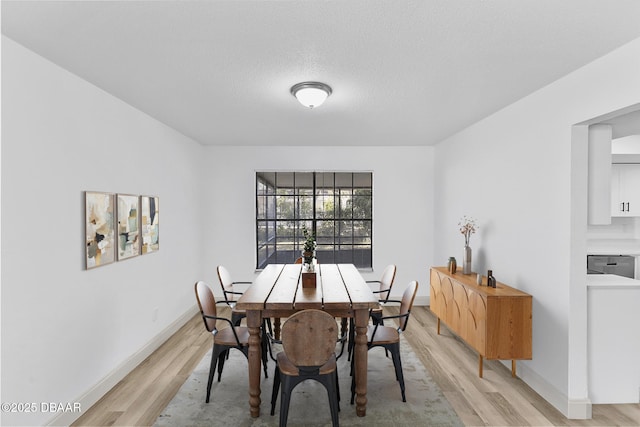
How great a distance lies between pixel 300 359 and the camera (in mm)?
2273

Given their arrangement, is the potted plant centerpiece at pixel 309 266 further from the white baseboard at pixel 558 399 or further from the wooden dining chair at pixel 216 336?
the white baseboard at pixel 558 399

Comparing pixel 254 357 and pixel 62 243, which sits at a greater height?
pixel 62 243

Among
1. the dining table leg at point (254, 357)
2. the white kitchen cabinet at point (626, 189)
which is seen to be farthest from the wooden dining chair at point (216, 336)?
the white kitchen cabinet at point (626, 189)

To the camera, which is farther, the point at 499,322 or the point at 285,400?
the point at 499,322

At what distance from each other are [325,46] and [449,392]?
290 centimetres

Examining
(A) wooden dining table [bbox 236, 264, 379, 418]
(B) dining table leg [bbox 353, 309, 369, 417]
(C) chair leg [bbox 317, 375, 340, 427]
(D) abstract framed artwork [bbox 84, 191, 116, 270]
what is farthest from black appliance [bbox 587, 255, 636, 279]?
(D) abstract framed artwork [bbox 84, 191, 116, 270]

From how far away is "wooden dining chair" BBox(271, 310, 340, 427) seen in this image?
7.35 feet

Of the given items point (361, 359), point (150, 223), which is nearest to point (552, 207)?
point (361, 359)

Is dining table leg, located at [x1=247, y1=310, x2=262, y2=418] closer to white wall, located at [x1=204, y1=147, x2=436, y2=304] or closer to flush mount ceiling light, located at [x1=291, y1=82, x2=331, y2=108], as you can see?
flush mount ceiling light, located at [x1=291, y1=82, x2=331, y2=108]

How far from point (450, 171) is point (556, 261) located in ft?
7.89

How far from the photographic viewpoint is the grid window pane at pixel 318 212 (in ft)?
18.7

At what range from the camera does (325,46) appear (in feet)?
6.86

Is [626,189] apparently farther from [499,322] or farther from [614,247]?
[499,322]

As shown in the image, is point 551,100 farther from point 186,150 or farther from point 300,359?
point 186,150
